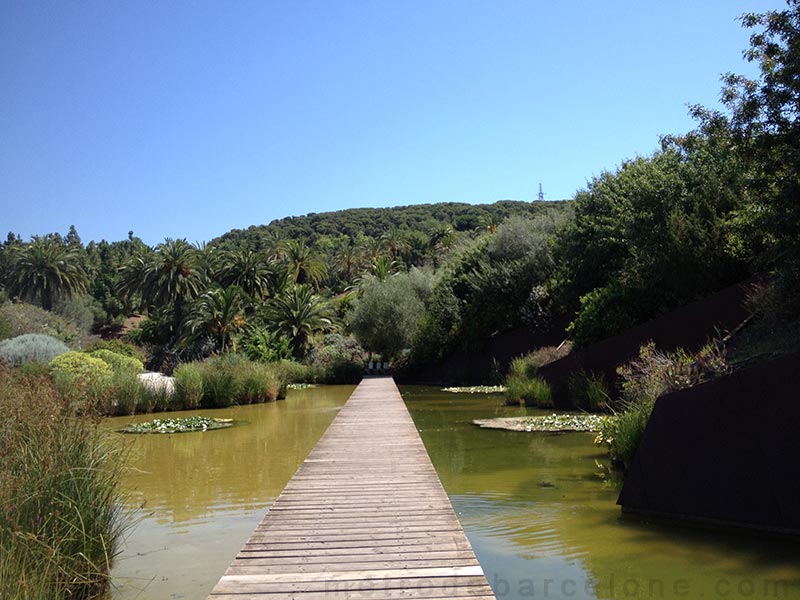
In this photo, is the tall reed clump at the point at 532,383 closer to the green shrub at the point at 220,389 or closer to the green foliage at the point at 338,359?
the green shrub at the point at 220,389

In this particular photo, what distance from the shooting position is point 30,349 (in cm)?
2681

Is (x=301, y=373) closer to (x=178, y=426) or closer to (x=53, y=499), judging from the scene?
(x=178, y=426)

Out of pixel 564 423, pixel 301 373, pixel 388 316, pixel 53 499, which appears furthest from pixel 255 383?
pixel 53 499

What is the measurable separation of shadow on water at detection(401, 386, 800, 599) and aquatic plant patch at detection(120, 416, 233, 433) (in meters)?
7.99

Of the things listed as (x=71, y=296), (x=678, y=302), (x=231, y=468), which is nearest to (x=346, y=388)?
(x=678, y=302)

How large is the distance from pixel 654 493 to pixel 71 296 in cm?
6032

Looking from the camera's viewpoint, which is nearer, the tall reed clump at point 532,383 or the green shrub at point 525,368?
the tall reed clump at point 532,383

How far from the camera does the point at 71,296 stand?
6022cm

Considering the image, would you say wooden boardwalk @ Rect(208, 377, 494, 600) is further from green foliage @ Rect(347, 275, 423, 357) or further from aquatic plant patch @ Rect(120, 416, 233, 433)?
green foliage @ Rect(347, 275, 423, 357)

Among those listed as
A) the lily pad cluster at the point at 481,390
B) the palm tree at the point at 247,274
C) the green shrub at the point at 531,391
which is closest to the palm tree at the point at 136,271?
the palm tree at the point at 247,274

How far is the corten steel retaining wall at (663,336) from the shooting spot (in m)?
13.9

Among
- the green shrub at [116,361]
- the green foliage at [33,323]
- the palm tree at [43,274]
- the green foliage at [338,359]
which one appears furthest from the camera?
the palm tree at [43,274]

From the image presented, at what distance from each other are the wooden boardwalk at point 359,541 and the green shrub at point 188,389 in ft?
44.5

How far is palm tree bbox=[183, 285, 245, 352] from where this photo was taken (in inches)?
1633
